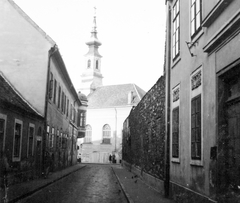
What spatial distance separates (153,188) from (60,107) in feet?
46.0

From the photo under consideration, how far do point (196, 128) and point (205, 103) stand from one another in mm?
985

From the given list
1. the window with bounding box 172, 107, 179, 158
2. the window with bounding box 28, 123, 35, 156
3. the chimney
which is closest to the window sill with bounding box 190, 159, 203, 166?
the window with bounding box 172, 107, 179, 158

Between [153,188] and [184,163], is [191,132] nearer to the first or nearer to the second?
[184,163]

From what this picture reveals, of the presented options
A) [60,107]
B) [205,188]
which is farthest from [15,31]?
[205,188]

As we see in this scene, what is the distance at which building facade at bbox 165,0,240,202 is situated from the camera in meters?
6.86

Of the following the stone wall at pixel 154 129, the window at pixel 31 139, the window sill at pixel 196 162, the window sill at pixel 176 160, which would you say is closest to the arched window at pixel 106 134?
the stone wall at pixel 154 129

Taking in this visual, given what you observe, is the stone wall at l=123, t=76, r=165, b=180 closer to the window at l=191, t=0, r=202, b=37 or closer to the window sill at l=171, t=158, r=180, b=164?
the window sill at l=171, t=158, r=180, b=164

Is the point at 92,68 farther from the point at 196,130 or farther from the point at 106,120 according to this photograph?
the point at 196,130

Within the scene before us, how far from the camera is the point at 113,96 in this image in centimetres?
6488

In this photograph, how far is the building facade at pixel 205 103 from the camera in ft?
22.5

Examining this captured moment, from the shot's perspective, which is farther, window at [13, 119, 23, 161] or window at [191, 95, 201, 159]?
window at [13, 119, 23, 161]

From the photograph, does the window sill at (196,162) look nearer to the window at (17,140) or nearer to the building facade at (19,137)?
the building facade at (19,137)

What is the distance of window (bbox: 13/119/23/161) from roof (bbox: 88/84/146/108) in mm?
44606

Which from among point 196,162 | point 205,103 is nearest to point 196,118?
point 205,103
